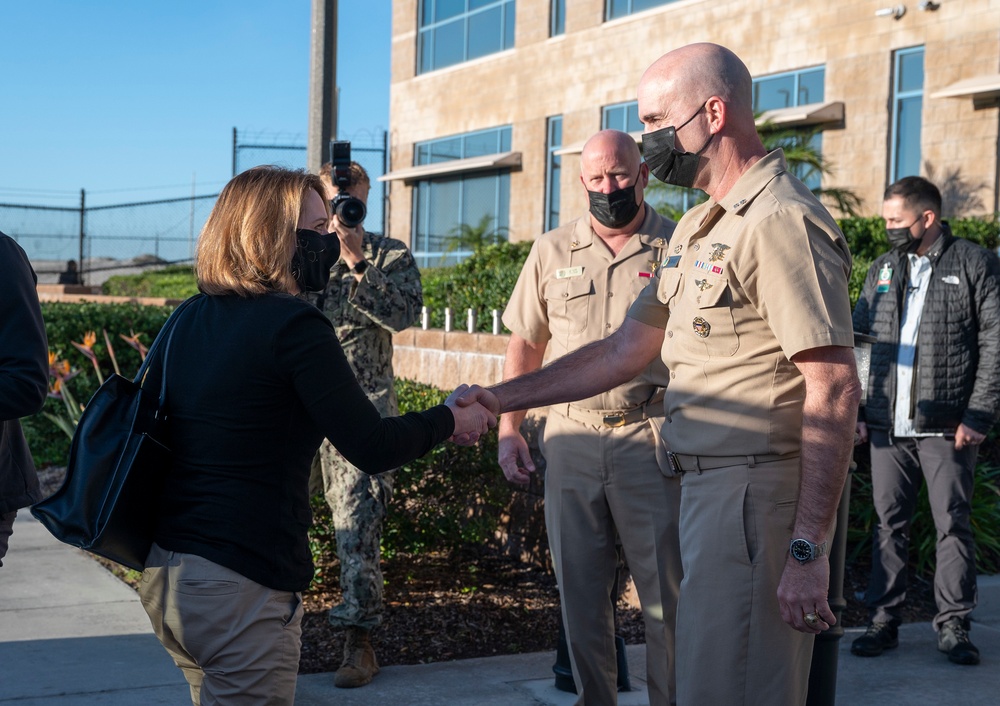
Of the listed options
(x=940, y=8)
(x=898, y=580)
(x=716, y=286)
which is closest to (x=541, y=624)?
(x=898, y=580)

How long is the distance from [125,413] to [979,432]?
410 centimetres

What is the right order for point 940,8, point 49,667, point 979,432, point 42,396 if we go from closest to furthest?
1. point 42,396
2. point 49,667
3. point 979,432
4. point 940,8

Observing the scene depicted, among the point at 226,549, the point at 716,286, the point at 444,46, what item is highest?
the point at 444,46

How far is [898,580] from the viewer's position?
5453 mm

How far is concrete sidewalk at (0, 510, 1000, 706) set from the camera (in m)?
4.61

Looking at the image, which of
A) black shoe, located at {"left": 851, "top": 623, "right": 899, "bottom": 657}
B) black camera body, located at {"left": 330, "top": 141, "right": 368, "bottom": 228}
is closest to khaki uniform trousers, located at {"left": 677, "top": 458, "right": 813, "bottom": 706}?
black camera body, located at {"left": 330, "top": 141, "right": 368, "bottom": 228}

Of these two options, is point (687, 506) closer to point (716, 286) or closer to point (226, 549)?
point (716, 286)

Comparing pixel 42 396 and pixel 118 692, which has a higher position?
pixel 42 396

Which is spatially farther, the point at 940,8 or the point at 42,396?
the point at 940,8

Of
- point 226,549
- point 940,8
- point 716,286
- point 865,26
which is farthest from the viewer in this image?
point 865,26

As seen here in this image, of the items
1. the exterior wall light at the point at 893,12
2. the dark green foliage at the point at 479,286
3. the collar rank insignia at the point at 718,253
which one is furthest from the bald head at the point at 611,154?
the exterior wall light at the point at 893,12

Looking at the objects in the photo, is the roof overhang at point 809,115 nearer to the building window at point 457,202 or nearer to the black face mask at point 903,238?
the building window at point 457,202

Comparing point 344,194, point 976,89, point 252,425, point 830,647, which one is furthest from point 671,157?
point 976,89

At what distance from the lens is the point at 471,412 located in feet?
10.9
